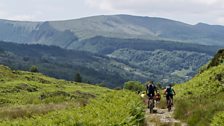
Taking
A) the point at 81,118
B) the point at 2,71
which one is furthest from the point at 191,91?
the point at 2,71

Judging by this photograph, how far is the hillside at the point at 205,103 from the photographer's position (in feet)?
78.5

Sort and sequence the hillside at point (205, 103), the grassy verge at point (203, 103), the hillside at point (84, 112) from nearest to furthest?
the hillside at point (84, 112), the hillside at point (205, 103), the grassy verge at point (203, 103)

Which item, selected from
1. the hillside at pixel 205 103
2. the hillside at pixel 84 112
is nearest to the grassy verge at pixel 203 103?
the hillside at pixel 205 103

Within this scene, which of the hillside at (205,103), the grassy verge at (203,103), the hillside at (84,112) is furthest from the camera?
the grassy verge at (203,103)

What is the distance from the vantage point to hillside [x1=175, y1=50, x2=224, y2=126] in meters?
23.9

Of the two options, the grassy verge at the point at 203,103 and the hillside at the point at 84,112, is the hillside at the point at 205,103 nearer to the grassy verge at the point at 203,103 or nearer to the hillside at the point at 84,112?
the grassy verge at the point at 203,103

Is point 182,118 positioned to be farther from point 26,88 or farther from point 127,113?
point 26,88

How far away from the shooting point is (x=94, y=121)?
16266mm

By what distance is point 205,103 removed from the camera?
3002 centimetres

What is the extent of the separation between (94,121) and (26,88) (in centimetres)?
7759

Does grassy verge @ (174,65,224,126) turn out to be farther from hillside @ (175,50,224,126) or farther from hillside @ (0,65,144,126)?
hillside @ (0,65,144,126)

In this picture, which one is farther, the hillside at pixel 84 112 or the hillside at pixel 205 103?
the hillside at pixel 205 103

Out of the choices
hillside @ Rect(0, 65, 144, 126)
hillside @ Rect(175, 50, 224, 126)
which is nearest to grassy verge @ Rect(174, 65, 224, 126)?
hillside @ Rect(175, 50, 224, 126)

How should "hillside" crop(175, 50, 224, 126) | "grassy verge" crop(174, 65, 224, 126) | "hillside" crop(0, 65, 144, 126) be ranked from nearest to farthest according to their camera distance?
"hillside" crop(0, 65, 144, 126), "hillside" crop(175, 50, 224, 126), "grassy verge" crop(174, 65, 224, 126)
